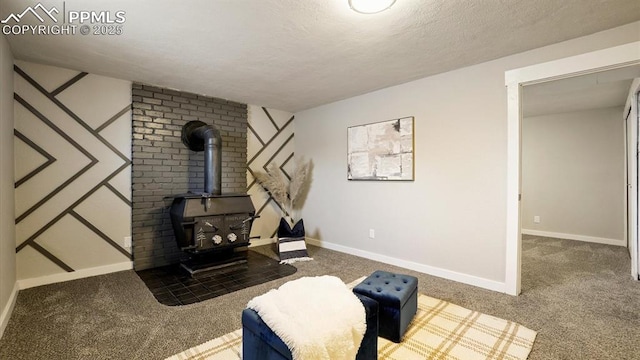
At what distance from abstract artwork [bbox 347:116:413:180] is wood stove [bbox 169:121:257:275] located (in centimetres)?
159

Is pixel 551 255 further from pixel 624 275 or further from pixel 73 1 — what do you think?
pixel 73 1

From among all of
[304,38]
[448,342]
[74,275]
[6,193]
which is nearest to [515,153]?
[448,342]

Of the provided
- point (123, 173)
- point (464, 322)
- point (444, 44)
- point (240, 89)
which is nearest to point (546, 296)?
point (464, 322)

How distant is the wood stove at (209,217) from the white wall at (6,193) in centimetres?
131

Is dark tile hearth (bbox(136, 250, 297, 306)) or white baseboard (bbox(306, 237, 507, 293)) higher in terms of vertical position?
white baseboard (bbox(306, 237, 507, 293))


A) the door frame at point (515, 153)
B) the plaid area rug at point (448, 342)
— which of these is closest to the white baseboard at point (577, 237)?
→ the door frame at point (515, 153)

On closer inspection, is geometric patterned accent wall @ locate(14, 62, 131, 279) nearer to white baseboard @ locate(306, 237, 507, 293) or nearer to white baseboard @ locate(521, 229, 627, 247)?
white baseboard @ locate(306, 237, 507, 293)

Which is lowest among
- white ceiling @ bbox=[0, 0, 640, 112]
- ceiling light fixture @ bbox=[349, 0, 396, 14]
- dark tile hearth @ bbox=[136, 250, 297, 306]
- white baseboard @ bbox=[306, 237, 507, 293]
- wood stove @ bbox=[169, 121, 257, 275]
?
dark tile hearth @ bbox=[136, 250, 297, 306]

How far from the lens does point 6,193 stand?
226 centimetres

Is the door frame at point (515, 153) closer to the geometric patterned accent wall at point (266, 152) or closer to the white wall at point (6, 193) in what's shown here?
the geometric patterned accent wall at point (266, 152)

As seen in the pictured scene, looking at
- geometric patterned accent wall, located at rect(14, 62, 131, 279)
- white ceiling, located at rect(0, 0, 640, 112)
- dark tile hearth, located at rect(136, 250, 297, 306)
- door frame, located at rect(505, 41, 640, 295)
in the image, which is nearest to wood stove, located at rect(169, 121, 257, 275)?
dark tile hearth, located at rect(136, 250, 297, 306)

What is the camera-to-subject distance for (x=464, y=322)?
7.02ft

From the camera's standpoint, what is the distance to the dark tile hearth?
266 centimetres

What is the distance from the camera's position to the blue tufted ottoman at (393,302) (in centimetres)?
185
